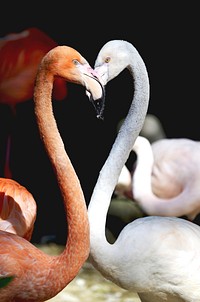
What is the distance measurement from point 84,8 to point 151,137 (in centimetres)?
136

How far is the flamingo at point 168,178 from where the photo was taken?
4059 millimetres

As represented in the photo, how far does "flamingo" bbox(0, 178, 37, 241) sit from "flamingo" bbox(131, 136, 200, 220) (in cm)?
102

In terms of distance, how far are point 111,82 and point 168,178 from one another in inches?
66.0

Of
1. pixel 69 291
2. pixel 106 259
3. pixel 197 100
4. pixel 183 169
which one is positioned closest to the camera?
pixel 106 259

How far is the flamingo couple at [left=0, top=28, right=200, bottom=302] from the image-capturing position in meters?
2.60

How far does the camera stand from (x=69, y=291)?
4113mm

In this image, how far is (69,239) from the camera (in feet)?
8.82

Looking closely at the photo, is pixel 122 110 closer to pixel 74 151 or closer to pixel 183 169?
pixel 74 151

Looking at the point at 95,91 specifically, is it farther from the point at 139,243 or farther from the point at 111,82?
the point at 111,82

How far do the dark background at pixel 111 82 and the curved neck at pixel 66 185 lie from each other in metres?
2.92

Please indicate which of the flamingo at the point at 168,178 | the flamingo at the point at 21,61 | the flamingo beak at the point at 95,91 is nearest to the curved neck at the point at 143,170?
the flamingo at the point at 168,178

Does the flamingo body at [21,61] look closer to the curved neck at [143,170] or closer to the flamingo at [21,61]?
the flamingo at [21,61]

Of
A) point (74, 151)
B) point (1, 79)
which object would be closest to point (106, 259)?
point (1, 79)

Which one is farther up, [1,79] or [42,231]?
[1,79]
